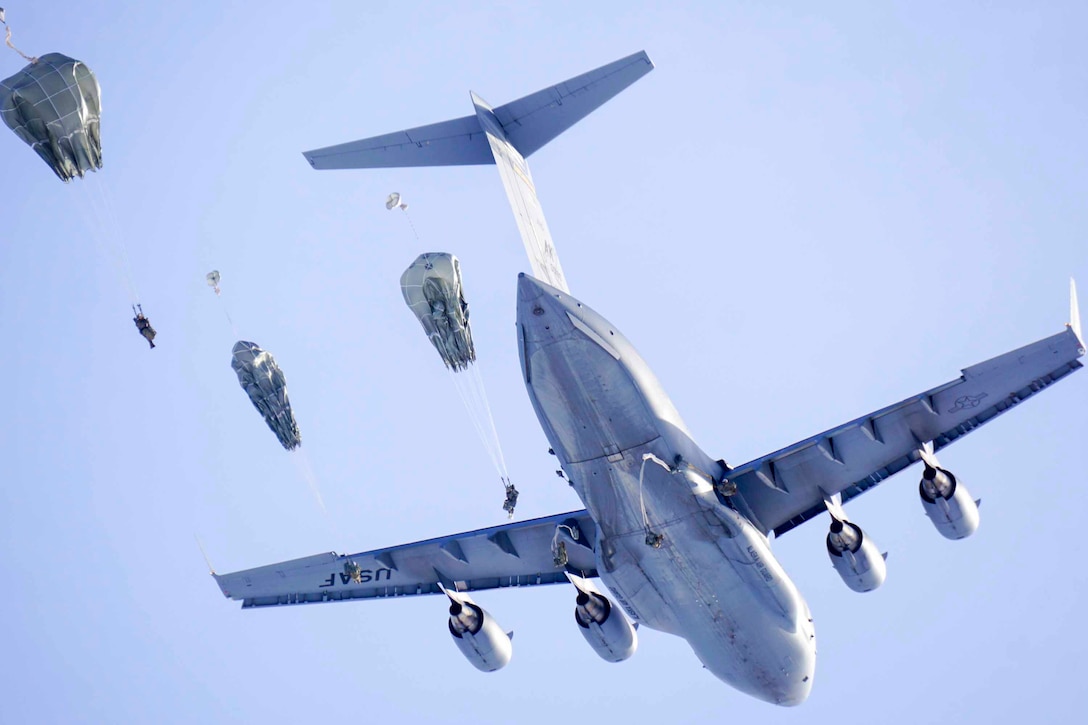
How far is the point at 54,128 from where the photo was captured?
27.2 m

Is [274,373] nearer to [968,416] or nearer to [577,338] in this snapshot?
[577,338]

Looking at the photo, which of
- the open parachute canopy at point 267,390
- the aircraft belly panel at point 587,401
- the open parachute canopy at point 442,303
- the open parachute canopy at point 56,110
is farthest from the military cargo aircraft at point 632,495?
the open parachute canopy at point 56,110

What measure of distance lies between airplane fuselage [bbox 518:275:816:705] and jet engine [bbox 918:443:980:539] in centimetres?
323

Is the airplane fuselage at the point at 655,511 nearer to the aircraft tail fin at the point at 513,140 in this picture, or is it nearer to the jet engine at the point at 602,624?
the jet engine at the point at 602,624

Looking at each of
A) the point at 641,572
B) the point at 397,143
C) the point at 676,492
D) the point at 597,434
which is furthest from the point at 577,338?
the point at 397,143

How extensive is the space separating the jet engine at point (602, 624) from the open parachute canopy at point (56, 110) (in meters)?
13.8

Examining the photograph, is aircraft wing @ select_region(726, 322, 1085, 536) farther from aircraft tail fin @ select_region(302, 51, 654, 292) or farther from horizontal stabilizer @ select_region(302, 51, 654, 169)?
horizontal stabilizer @ select_region(302, 51, 654, 169)

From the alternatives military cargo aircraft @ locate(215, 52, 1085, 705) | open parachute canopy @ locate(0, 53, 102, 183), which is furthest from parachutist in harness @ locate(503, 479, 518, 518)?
open parachute canopy @ locate(0, 53, 102, 183)

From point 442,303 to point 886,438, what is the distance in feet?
31.4

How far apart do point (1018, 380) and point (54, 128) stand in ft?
65.7

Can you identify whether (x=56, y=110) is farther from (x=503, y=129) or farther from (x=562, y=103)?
(x=562, y=103)

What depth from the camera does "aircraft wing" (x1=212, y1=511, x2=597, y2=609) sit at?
30109 millimetres

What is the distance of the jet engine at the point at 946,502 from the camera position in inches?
1057

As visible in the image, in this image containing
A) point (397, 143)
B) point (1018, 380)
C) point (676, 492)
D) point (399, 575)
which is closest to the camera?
point (676, 492)
